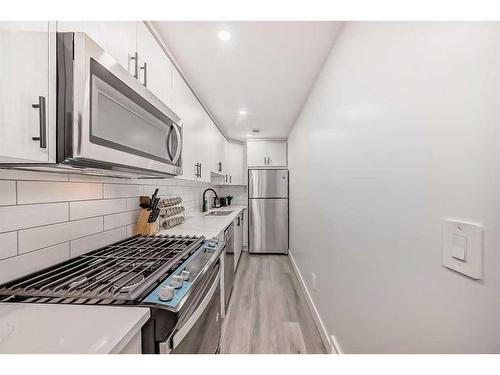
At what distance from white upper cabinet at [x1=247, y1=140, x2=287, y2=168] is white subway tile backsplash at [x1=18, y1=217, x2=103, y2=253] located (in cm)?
322

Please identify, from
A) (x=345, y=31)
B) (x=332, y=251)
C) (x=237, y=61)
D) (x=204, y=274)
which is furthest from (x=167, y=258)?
(x=345, y=31)

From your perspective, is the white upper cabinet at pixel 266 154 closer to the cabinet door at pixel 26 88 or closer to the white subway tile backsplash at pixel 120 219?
the white subway tile backsplash at pixel 120 219

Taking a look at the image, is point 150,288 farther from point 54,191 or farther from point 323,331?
point 323,331

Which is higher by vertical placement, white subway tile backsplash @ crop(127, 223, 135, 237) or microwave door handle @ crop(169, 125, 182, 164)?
microwave door handle @ crop(169, 125, 182, 164)

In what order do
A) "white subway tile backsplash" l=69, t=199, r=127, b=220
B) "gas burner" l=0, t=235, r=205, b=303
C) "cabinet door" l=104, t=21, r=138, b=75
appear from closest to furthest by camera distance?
"gas burner" l=0, t=235, r=205, b=303, "cabinet door" l=104, t=21, r=138, b=75, "white subway tile backsplash" l=69, t=199, r=127, b=220

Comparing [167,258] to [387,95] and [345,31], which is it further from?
[345,31]

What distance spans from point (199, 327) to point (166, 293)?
15.1 inches

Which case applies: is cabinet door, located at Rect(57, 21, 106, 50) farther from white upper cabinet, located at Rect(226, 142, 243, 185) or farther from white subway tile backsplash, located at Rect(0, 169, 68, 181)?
white upper cabinet, located at Rect(226, 142, 243, 185)

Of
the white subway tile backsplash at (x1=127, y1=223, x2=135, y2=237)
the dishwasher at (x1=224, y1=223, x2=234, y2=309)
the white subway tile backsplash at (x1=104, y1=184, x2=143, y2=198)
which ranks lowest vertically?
the dishwasher at (x1=224, y1=223, x2=234, y2=309)

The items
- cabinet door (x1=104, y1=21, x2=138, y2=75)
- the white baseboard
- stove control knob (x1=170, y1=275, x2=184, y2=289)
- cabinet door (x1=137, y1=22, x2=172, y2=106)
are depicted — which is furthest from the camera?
the white baseboard

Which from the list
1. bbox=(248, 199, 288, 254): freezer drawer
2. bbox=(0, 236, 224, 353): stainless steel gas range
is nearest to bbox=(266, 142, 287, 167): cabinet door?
bbox=(248, 199, 288, 254): freezer drawer

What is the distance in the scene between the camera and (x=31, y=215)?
85cm


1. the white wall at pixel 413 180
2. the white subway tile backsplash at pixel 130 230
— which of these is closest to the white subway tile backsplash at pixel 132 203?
the white subway tile backsplash at pixel 130 230

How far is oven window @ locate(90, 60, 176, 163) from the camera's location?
2.29ft
